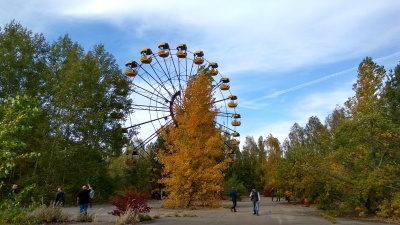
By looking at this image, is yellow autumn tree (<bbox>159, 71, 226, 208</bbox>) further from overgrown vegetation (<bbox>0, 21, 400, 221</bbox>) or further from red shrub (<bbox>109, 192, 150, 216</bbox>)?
red shrub (<bbox>109, 192, 150, 216</bbox>)

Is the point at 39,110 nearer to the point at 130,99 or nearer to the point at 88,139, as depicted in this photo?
the point at 88,139

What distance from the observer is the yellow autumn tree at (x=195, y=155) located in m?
28.2

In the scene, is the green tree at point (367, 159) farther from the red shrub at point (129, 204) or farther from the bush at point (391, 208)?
the red shrub at point (129, 204)

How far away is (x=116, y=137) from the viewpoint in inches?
1652

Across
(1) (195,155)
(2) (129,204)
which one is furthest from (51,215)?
(1) (195,155)

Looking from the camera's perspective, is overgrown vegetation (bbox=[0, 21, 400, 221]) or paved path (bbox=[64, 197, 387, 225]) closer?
paved path (bbox=[64, 197, 387, 225])

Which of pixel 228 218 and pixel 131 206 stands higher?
pixel 131 206

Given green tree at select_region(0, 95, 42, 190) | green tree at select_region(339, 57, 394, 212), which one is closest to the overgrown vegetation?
green tree at select_region(339, 57, 394, 212)

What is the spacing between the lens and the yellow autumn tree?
2825 centimetres

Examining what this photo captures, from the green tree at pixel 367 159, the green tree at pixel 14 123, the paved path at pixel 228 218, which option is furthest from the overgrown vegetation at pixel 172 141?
the green tree at pixel 14 123

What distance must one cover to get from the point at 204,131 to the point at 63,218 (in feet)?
53.6

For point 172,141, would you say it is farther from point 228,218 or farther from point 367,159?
point 367,159

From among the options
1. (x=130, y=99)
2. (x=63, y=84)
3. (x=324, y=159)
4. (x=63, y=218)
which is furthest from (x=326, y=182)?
(x=130, y=99)

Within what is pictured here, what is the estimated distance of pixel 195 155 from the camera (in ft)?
93.5
